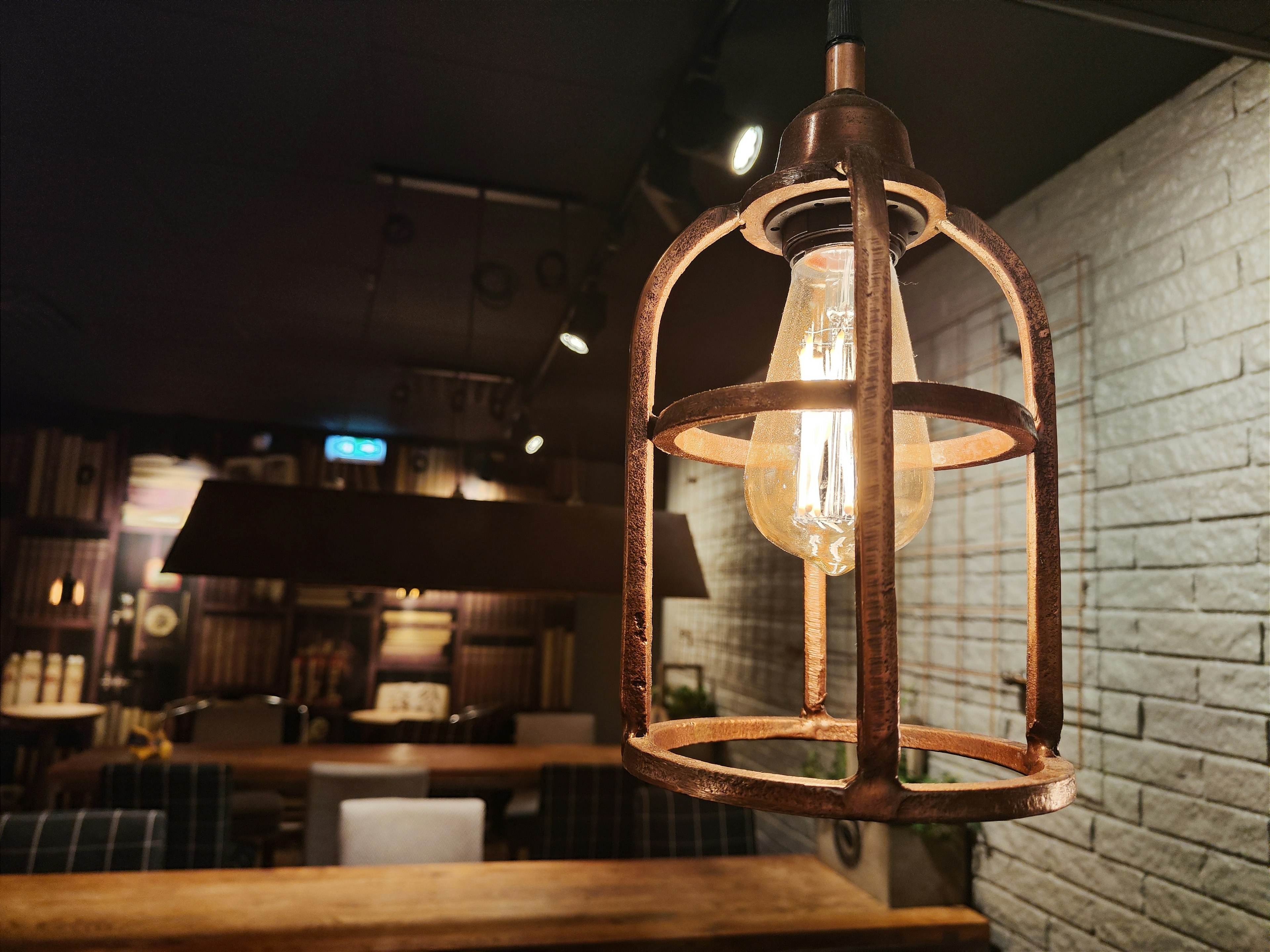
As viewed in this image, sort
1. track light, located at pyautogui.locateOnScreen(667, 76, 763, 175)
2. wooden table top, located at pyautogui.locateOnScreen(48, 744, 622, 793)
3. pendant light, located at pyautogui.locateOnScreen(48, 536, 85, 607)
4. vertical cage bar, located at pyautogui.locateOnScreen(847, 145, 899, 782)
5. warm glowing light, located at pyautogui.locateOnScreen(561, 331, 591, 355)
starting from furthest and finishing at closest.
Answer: pendant light, located at pyautogui.locateOnScreen(48, 536, 85, 607) < wooden table top, located at pyautogui.locateOnScreen(48, 744, 622, 793) < warm glowing light, located at pyautogui.locateOnScreen(561, 331, 591, 355) < track light, located at pyautogui.locateOnScreen(667, 76, 763, 175) < vertical cage bar, located at pyautogui.locateOnScreen(847, 145, 899, 782)

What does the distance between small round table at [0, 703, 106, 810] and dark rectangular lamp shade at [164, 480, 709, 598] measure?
11.1 ft

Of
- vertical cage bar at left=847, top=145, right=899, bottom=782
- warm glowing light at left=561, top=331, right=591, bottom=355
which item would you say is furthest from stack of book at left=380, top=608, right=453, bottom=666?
vertical cage bar at left=847, top=145, right=899, bottom=782

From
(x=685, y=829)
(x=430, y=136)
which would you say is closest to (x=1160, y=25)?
(x=430, y=136)

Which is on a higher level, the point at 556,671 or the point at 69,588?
the point at 69,588

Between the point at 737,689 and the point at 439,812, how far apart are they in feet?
6.42

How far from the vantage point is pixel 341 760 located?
4117 mm

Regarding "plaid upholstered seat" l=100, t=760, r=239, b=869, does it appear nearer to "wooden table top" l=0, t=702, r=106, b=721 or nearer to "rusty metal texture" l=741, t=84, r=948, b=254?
"wooden table top" l=0, t=702, r=106, b=721

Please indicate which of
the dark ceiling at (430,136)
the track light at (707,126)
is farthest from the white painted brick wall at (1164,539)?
the track light at (707,126)

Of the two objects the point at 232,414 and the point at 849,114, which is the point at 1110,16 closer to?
the point at 849,114

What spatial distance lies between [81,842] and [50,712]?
2.92 meters

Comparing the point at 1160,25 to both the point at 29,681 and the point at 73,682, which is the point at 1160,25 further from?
the point at 29,681

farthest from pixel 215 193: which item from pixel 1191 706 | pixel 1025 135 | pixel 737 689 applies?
pixel 737 689

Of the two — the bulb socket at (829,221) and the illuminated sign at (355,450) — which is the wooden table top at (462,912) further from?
the illuminated sign at (355,450)

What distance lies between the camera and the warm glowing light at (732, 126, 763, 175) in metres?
1.65
